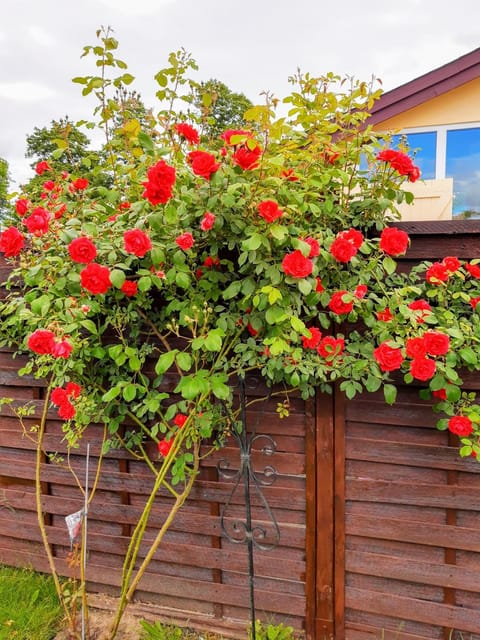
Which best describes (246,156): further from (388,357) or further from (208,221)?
(388,357)

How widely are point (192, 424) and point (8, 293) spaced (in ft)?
3.61

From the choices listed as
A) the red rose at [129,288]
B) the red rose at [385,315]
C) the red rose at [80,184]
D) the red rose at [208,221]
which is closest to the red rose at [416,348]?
the red rose at [385,315]

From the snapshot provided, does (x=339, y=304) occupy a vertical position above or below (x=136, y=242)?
below

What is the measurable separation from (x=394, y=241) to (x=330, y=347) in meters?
0.41

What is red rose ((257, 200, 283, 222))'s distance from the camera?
1256 mm

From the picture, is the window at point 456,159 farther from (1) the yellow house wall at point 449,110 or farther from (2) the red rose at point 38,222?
(2) the red rose at point 38,222

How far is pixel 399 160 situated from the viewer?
1.36 metres

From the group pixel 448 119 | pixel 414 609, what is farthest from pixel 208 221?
pixel 448 119

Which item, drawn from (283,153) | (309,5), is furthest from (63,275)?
(309,5)

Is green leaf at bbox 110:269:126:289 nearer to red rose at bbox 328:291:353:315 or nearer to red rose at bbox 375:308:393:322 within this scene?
red rose at bbox 328:291:353:315

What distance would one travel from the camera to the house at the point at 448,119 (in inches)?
182

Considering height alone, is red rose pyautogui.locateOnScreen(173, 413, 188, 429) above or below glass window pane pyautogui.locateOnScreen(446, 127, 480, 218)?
below

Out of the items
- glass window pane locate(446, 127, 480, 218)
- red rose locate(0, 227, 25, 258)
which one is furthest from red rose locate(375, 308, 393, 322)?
glass window pane locate(446, 127, 480, 218)

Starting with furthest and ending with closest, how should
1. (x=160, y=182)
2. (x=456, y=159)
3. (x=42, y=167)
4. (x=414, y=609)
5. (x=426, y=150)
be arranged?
(x=426, y=150)
(x=456, y=159)
(x=42, y=167)
(x=414, y=609)
(x=160, y=182)
